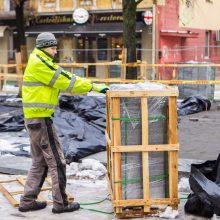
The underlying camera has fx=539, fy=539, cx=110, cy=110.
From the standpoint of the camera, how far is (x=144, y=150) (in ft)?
17.9

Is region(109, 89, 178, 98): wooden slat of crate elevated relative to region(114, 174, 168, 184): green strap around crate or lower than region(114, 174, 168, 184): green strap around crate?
elevated

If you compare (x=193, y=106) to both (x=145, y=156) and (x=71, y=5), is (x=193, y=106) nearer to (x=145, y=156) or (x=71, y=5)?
(x=145, y=156)

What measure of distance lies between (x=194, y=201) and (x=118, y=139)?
1.03 meters

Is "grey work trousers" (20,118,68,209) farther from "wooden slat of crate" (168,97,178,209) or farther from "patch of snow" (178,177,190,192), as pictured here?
"patch of snow" (178,177,190,192)

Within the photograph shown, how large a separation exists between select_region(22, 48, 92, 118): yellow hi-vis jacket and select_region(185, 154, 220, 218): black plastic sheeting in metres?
1.47

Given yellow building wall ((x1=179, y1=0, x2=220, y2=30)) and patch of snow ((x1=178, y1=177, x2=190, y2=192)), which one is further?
yellow building wall ((x1=179, y1=0, x2=220, y2=30))

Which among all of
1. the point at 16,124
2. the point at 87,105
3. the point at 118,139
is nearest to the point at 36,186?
the point at 118,139

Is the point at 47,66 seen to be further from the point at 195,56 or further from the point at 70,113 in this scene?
the point at 195,56

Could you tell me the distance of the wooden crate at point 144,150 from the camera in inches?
213

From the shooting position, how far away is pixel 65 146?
880 centimetres

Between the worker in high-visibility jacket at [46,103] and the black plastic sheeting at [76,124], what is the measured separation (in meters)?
2.39

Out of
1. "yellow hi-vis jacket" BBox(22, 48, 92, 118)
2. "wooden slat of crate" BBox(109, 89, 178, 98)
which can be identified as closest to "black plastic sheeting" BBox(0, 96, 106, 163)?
"yellow hi-vis jacket" BBox(22, 48, 92, 118)

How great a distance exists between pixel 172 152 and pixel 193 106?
32.0 feet

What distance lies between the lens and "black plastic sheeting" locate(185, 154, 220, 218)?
5.22 m
